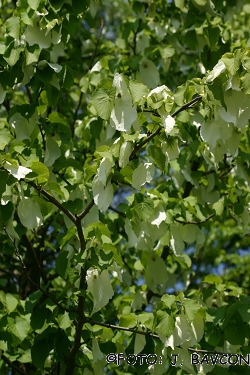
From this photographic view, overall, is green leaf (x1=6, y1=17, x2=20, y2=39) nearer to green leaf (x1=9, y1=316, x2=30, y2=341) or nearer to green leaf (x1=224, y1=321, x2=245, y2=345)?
green leaf (x1=9, y1=316, x2=30, y2=341)

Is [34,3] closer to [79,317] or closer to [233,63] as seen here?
[233,63]

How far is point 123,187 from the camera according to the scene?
229cm

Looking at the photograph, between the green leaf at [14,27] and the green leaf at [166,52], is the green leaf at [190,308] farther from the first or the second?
the green leaf at [166,52]

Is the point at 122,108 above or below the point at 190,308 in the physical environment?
above

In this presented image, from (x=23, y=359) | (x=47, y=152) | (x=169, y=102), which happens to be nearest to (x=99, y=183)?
(x=169, y=102)

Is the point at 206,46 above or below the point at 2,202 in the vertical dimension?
above

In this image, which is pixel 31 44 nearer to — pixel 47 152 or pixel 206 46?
pixel 47 152

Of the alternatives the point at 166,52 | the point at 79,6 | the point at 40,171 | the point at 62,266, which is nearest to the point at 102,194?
the point at 40,171

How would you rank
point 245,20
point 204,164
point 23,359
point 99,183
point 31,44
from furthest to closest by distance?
point 245,20 → point 204,164 → point 23,359 → point 31,44 → point 99,183

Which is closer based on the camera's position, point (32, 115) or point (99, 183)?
point (99, 183)

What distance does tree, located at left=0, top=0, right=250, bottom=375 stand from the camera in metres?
1.70

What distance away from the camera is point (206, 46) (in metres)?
2.88

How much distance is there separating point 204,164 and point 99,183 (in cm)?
110

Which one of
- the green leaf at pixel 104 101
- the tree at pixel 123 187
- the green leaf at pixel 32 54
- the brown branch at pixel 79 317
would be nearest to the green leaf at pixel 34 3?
the tree at pixel 123 187
